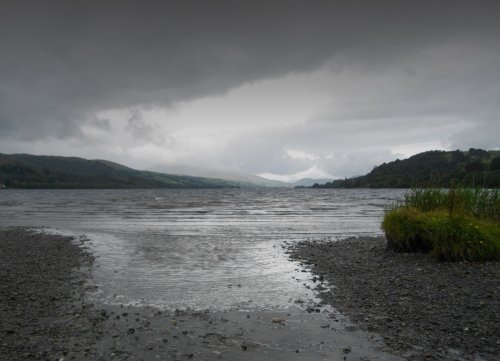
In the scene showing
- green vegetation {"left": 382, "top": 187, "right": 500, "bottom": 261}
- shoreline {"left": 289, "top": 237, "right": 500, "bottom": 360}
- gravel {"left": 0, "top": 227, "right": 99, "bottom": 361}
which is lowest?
gravel {"left": 0, "top": 227, "right": 99, "bottom": 361}

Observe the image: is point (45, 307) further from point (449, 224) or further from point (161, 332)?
point (449, 224)

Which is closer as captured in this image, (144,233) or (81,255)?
(81,255)

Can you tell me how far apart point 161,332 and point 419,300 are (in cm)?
893

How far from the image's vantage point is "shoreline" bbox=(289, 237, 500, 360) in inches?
400

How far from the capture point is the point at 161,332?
1152 centimetres

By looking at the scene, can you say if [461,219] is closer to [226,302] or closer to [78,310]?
[226,302]

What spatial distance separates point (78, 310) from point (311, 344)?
26.9 feet

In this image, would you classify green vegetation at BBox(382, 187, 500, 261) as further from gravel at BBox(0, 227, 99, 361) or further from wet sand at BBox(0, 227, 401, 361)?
gravel at BBox(0, 227, 99, 361)

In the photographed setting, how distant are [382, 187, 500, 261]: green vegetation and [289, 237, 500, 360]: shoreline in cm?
86

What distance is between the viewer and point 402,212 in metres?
23.0

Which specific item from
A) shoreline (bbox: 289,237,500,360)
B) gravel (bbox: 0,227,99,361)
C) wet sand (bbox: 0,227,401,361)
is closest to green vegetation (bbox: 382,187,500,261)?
shoreline (bbox: 289,237,500,360)

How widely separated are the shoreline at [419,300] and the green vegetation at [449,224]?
86 centimetres

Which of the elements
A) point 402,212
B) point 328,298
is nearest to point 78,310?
point 328,298

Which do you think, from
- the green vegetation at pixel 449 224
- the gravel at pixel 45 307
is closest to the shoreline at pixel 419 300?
the green vegetation at pixel 449 224
